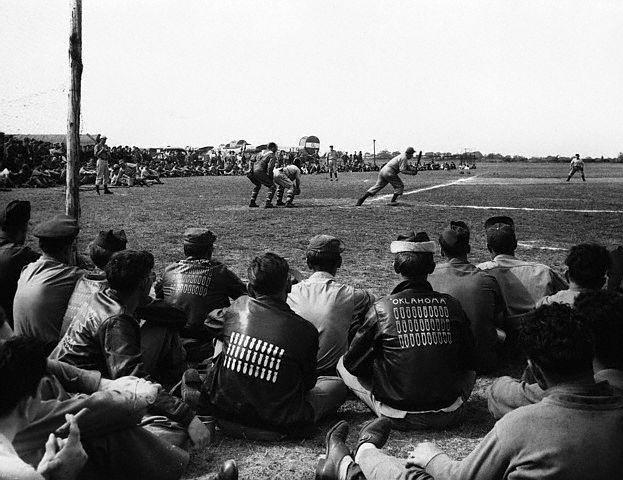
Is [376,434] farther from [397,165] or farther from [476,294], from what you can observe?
[397,165]

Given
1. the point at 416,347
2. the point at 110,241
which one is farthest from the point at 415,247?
the point at 110,241

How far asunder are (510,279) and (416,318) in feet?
5.58

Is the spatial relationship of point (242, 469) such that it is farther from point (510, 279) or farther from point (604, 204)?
point (604, 204)

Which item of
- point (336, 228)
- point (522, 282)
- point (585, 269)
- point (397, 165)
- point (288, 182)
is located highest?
point (397, 165)

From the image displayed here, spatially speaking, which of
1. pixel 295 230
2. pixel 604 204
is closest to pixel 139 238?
pixel 295 230

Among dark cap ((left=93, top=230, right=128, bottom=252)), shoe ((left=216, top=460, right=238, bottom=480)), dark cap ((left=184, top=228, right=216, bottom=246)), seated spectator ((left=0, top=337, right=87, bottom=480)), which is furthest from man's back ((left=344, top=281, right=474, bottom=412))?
dark cap ((left=93, top=230, right=128, bottom=252))

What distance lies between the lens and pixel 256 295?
3918 millimetres

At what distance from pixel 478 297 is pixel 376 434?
1.69 m

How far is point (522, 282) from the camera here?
205 inches

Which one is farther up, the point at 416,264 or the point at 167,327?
the point at 416,264

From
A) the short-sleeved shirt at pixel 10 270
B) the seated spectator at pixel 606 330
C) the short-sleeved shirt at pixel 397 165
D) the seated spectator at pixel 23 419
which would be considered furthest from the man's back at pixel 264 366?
the short-sleeved shirt at pixel 397 165

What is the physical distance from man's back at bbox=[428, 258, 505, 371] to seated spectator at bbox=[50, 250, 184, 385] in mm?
2245

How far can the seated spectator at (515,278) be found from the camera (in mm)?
5113

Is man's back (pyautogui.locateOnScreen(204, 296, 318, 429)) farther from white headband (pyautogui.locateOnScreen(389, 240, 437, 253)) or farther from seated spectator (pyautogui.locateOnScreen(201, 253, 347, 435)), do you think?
white headband (pyautogui.locateOnScreen(389, 240, 437, 253))
